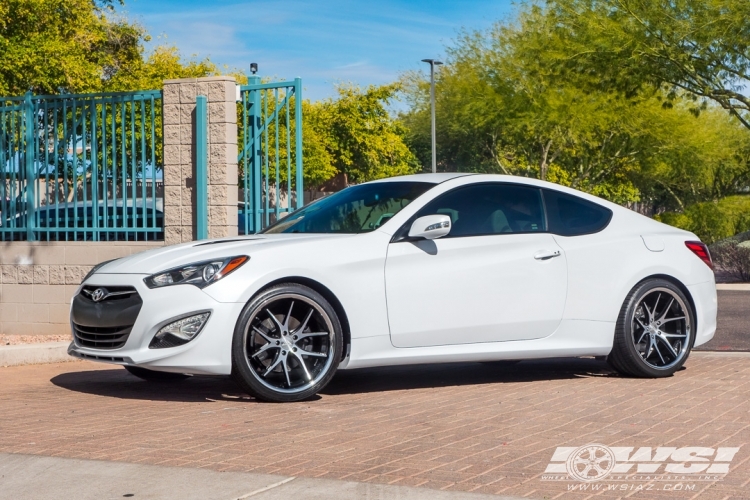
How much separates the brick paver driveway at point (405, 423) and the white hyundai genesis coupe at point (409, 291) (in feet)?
0.99

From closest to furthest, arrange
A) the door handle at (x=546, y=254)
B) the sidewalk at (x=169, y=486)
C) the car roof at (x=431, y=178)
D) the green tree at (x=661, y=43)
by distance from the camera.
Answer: the sidewalk at (x=169, y=486) → the door handle at (x=546, y=254) → the car roof at (x=431, y=178) → the green tree at (x=661, y=43)

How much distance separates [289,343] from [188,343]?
2.19 feet

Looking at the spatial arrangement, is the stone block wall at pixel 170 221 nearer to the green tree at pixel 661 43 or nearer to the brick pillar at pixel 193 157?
the brick pillar at pixel 193 157

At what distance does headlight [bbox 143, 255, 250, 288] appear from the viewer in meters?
7.14

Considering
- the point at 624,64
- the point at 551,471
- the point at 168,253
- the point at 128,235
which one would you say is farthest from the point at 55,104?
the point at 624,64

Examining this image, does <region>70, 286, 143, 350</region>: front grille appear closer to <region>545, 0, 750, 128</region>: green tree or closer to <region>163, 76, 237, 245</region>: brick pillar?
<region>163, 76, 237, 245</region>: brick pillar

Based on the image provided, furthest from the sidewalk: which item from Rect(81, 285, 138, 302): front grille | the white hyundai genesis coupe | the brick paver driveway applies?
Rect(81, 285, 138, 302): front grille

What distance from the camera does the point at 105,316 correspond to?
24.3 feet

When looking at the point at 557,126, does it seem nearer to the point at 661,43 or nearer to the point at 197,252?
the point at 661,43

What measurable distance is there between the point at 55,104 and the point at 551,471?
379 inches

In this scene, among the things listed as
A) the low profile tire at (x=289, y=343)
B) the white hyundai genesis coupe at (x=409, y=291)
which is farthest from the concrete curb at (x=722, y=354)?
the low profile tire at (x=289, y=343)

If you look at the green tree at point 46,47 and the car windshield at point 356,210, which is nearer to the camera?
the car windshield at point 356,210

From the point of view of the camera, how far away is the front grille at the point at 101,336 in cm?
729

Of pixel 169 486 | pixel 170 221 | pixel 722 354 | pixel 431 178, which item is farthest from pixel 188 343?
pixel 170 221
